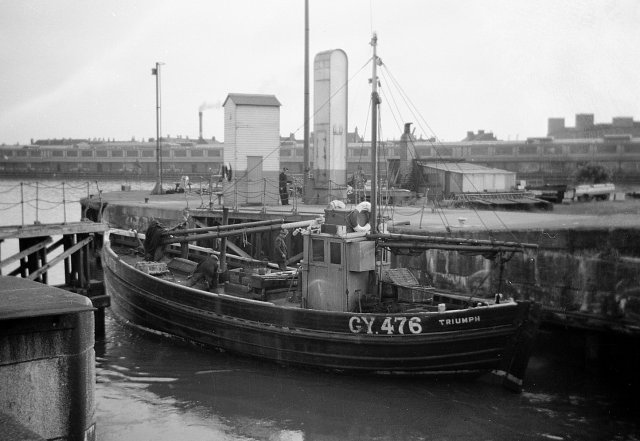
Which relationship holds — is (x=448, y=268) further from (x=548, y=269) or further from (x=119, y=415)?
(x=119, y=415)

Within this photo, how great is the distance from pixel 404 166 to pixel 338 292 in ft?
80.9

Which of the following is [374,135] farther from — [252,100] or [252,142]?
[252,100]

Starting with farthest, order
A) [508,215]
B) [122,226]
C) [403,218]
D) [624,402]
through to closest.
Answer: [122,226], [508,215], [403,218], [624,402]

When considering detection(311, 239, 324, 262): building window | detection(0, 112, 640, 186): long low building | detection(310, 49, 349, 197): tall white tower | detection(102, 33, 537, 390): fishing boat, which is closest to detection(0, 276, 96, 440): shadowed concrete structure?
detection(102, 33, 537, 390): fishing boat

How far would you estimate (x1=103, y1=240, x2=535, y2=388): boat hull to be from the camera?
47.6 ft

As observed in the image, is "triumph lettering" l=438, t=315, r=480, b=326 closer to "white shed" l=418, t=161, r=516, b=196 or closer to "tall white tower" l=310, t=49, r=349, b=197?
"tall white tower" l=310, t=49, r=349, b=197

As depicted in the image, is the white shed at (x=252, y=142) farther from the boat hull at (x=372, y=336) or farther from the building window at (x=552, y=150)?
the building window at (x=552, y=150)

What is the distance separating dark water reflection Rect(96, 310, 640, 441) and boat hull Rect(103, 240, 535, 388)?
47cm

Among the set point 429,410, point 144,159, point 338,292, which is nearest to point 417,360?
point 429,410

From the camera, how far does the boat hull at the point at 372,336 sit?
47.6 ft

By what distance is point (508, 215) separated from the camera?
28094mm

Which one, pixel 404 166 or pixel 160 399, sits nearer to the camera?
pixel 160 399

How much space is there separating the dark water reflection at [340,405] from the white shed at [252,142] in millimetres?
16036

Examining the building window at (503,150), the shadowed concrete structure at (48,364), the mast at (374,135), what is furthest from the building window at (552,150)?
the shadowed concrete structure at (48,364)
